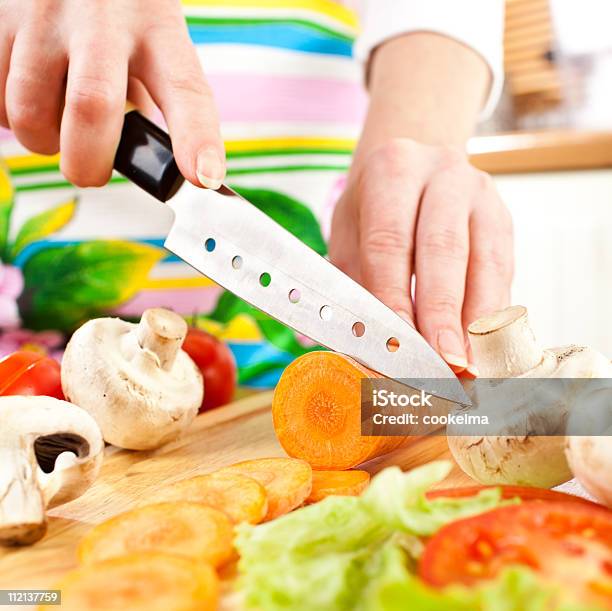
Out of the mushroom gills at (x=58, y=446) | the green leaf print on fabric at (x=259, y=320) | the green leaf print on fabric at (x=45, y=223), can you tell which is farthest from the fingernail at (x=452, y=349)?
the green leaf print on fabric at (x=45, y=223)

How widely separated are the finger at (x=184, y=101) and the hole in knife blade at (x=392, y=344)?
291mm

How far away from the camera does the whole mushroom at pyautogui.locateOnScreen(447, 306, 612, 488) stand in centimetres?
86

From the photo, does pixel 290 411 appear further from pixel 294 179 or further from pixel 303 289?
pixel 294 179

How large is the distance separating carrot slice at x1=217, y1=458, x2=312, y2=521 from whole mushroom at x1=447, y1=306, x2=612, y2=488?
0.18 metres

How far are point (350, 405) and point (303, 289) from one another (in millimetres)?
157

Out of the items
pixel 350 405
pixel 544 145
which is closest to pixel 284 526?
pixel 350 405

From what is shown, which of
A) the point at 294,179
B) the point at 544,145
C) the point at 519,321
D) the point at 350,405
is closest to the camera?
the point at 519,321

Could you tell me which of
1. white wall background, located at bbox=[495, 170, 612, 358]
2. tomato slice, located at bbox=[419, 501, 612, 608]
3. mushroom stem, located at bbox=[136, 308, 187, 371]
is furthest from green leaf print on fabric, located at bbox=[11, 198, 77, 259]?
white wall background, located at bbox=[495, 170, 612, 358]

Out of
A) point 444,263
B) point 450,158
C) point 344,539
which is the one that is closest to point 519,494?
point 344,539

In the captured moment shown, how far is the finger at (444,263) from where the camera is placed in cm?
108

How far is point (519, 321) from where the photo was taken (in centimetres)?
92

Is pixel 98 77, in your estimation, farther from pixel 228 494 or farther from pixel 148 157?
pixel 228 494

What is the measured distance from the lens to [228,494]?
816 millimetres

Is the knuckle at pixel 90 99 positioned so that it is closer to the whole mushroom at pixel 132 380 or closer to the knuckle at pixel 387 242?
the whole mushroom at pixel 132 380
